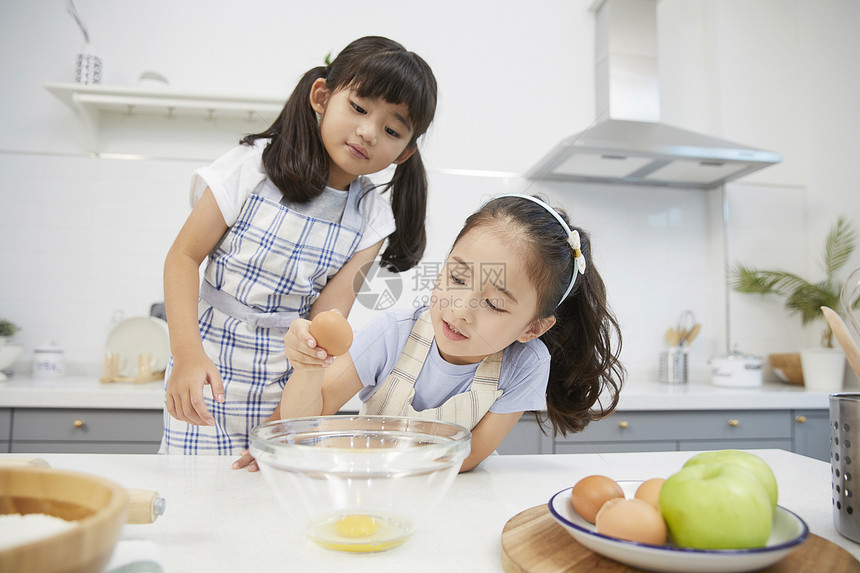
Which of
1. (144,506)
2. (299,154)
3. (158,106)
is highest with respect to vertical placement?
(158,106)

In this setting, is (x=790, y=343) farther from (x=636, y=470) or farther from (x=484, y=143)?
(x=636, y=470)

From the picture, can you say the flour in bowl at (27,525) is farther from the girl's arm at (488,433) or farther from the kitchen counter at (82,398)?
the kitchen counter at (82,398)

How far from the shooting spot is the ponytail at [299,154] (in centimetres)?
112

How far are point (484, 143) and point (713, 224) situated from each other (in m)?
1.25

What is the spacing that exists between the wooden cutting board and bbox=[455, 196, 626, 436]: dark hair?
460mm

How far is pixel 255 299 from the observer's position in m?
1.16

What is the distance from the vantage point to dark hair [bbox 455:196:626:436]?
944 mm

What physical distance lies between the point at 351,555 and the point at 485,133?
2.47 metres

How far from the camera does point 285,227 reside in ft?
3.74

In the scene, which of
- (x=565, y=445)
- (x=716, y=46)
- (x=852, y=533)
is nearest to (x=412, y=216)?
(x=852, y=533)

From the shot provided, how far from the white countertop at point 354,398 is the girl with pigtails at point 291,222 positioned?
2.53ft

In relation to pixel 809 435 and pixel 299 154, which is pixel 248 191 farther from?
pixel 809 435

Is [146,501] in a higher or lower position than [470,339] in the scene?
lower

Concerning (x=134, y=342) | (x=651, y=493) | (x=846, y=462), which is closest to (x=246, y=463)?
(x=651, y=493)
